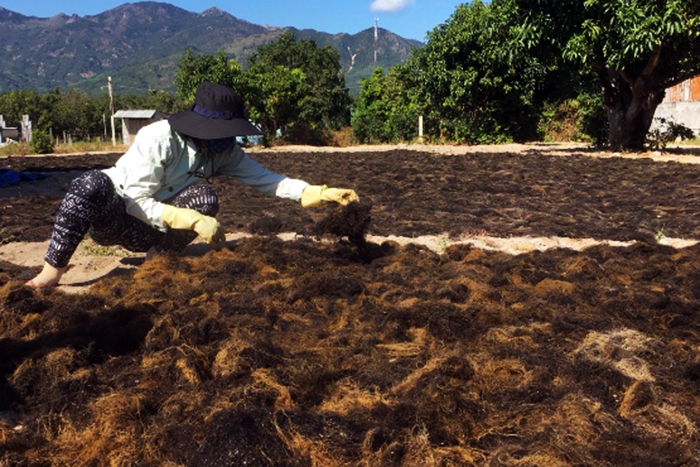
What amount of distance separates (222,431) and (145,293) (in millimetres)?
1728

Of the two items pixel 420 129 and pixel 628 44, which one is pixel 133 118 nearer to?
pixel 420 129

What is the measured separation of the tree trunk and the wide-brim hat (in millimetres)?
13719

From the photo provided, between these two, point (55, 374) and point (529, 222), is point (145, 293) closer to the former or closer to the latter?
point (55, 374)

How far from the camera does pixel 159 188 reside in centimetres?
392

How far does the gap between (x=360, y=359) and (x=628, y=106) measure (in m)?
15.3

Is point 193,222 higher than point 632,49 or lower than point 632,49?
lower

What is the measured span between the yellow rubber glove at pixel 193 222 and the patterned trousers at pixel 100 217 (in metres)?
0.36

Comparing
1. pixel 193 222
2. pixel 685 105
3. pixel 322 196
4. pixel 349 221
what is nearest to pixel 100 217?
pixel 193 222

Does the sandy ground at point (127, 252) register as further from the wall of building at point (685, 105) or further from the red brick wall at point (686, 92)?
the red brick wall at point (686, 92)

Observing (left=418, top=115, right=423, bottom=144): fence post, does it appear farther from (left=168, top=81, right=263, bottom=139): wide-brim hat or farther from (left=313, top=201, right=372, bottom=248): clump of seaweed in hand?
(left=168, top=81, right=263, bottom=139): wide-brim hat

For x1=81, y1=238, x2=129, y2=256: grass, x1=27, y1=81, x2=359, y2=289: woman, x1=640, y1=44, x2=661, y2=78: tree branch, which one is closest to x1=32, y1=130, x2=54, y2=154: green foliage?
x1=640, y1=44, x2=661, y2=78: tree branch

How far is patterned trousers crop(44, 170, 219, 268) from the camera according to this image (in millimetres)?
3613

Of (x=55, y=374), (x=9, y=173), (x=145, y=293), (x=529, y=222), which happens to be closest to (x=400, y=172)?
(x=529, y=222)

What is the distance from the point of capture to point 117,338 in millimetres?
2807
